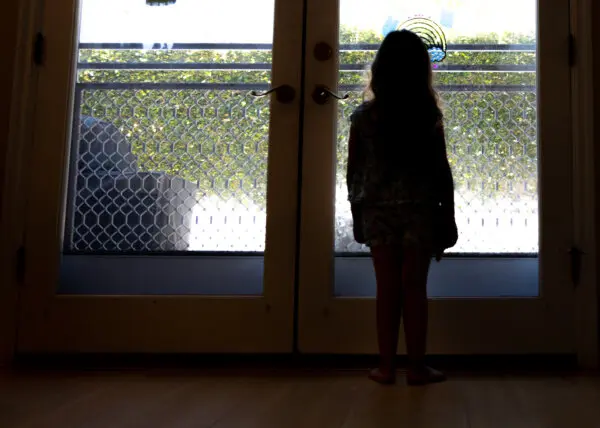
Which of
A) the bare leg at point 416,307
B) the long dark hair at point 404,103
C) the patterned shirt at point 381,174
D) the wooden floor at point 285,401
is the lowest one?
the wooden floor at point 285,401

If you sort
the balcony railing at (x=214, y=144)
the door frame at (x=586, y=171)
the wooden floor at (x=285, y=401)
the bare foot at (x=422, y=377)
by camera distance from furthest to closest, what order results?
1. the balcony railing at (x=214, y=144)
2. the door frame at (x=586, y=171)
3. the bare foot at (x=422, y=377)
4. the wooden floor at (x=285, y=401)

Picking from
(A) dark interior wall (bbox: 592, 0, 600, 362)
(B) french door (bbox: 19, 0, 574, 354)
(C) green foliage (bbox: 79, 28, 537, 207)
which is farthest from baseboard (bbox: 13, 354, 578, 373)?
(C) green foliage (bbox: 79, 28, 537, 207)

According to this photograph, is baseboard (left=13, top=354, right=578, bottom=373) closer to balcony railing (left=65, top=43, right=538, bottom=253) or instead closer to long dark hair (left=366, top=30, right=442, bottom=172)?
balcony railing (left=65, top=43, right=538, bottom=253)

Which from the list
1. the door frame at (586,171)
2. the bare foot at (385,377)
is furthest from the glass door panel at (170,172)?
the door frame at (586,171)

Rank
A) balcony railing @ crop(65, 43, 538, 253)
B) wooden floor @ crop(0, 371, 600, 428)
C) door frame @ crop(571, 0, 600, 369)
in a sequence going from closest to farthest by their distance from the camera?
wooden floor @ crop(0, 371, 600, 428) → door frame @ crop(571, 0, 600, 369) → balcony railing @ crop(65, 43, 538, 253)

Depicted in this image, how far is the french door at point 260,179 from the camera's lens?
5.77ft

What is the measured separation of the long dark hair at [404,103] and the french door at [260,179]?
0.29 metres

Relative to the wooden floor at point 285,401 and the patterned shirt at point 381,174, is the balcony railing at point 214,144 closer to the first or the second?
the patterned shirt at point 381,174

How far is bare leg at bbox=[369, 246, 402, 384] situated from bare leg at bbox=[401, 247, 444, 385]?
0.02 m

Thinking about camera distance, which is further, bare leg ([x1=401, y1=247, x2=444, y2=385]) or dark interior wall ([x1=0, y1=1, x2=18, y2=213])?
dark interior wall ([x1=0, y1=1, x2=18, y2=213])

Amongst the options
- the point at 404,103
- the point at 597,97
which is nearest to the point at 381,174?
the point at 404,103

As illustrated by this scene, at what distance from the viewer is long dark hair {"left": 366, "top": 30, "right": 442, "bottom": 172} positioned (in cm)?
153

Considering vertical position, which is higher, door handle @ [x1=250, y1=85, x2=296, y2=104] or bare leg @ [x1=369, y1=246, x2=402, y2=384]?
door handle @ [x1=250, y1=85, x2=296, y2=104]

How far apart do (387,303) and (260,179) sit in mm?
627
